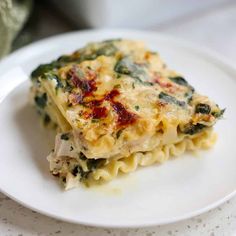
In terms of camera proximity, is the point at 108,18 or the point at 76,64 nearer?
the point at 76,64

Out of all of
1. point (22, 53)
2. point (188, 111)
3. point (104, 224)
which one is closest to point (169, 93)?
point (188, 111)

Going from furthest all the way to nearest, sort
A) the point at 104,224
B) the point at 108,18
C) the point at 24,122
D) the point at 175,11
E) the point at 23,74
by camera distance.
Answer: the point at 175,11, the point at 108,18, the point at 23,74, the point at 24,122, the point at 104,224

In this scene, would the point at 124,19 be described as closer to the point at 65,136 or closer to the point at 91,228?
the point at 65,136

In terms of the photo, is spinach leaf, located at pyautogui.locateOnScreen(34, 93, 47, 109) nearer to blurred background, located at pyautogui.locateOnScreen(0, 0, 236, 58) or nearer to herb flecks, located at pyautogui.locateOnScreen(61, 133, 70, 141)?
herb flecks, located at pyautogui.locateOnScreen(61, 133, 70, 141)

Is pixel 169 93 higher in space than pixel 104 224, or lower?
higher

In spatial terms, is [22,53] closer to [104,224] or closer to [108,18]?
[108,18]

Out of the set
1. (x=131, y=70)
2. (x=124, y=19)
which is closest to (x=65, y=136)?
(x=131, y=70)

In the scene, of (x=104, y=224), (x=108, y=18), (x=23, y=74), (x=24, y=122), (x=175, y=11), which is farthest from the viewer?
(x=175, y=11)
